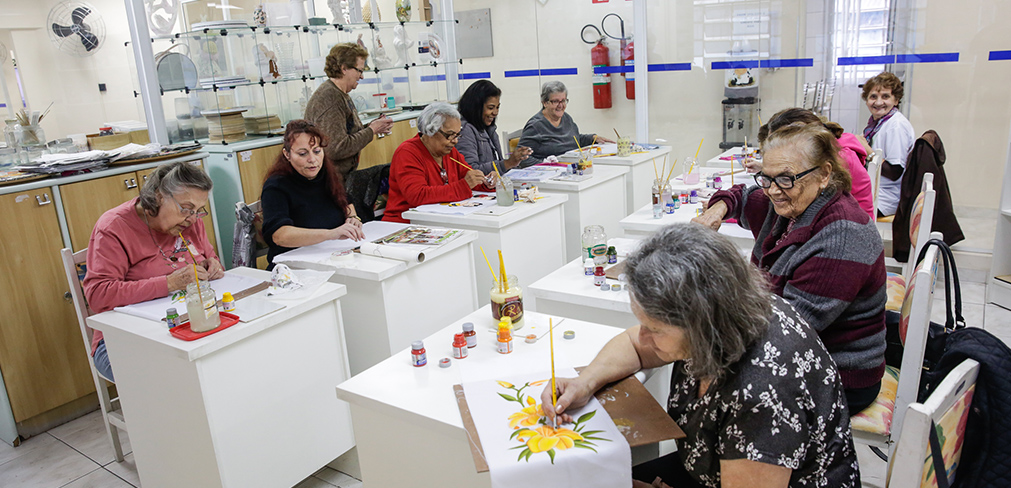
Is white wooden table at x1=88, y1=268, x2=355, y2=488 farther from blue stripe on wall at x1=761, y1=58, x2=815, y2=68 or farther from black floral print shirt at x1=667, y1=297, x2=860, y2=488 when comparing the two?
blue stripe on wall at x1=761, y1=58, x2=815, y2=68

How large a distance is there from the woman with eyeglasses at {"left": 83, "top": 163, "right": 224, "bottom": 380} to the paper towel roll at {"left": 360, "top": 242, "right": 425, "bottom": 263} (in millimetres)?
640

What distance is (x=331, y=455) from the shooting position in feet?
8.38

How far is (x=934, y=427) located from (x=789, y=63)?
5.26m

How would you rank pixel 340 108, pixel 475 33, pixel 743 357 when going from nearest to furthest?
1. pixel 743 357
2. pixel 340 108
3. pixel 475 33

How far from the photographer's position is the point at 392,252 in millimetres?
2773

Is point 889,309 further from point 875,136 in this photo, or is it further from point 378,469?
point 875,136

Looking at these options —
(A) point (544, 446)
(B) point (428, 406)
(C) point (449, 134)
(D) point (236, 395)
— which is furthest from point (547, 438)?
(C) point (449, 134)

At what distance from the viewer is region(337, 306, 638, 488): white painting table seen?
1568mm

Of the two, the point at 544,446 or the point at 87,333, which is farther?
the point at 87,333

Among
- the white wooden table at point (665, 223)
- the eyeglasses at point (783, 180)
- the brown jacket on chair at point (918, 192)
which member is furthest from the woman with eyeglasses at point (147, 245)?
the brown jacket on chair at point (918, 192)

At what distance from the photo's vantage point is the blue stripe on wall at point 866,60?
515 centimetres

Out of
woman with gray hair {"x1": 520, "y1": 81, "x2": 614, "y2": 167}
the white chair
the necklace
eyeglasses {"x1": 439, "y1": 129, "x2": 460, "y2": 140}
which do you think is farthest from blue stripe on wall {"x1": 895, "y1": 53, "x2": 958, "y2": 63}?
the white chair

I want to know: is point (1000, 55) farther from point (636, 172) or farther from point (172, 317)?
point (172, 317)

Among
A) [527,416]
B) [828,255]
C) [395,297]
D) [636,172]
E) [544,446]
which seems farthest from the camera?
[636,172]
